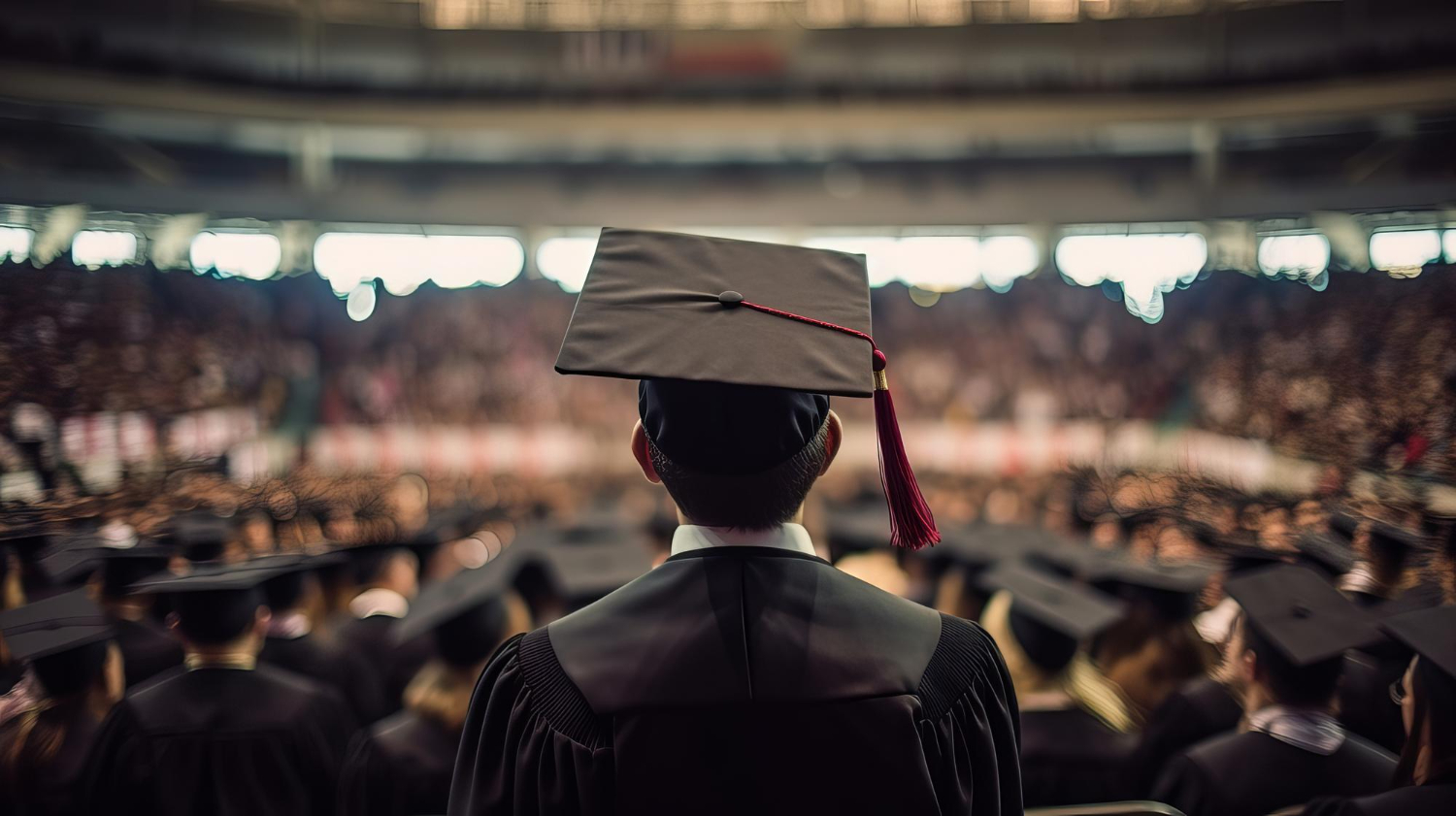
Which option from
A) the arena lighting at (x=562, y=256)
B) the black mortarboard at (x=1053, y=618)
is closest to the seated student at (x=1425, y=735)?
the black mortarboard at (x=1053, y=618)

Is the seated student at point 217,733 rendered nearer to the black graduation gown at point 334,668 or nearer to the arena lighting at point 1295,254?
the black graduation gown at point 334,668

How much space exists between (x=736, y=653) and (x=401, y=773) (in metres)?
1.60

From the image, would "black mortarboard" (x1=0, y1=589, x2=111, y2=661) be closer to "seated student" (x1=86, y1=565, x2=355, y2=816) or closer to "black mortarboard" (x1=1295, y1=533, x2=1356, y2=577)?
"seated student" (x1=86, y1=565, x2=355, y2=816)

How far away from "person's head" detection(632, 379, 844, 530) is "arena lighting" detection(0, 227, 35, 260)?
3.03 metres

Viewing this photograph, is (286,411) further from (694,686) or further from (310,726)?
(694,686)

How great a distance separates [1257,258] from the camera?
6.08 metres

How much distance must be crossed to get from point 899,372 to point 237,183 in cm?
888

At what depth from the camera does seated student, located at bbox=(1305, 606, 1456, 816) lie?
5.07 ft

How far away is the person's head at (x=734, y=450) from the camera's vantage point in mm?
1138

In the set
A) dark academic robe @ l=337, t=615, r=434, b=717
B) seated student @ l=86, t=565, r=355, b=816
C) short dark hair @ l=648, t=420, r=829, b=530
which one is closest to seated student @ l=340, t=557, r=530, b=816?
seated student @ l=86, t=565, r=355, b=816

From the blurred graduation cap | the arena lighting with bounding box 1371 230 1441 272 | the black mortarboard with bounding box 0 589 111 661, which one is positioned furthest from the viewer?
the arena lighting with bounding box 1371 230 1441 272

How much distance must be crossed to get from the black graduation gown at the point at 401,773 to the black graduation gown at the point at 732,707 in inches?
46.4

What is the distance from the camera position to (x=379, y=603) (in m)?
3.72

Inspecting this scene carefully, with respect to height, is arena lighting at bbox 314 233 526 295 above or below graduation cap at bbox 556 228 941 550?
above
